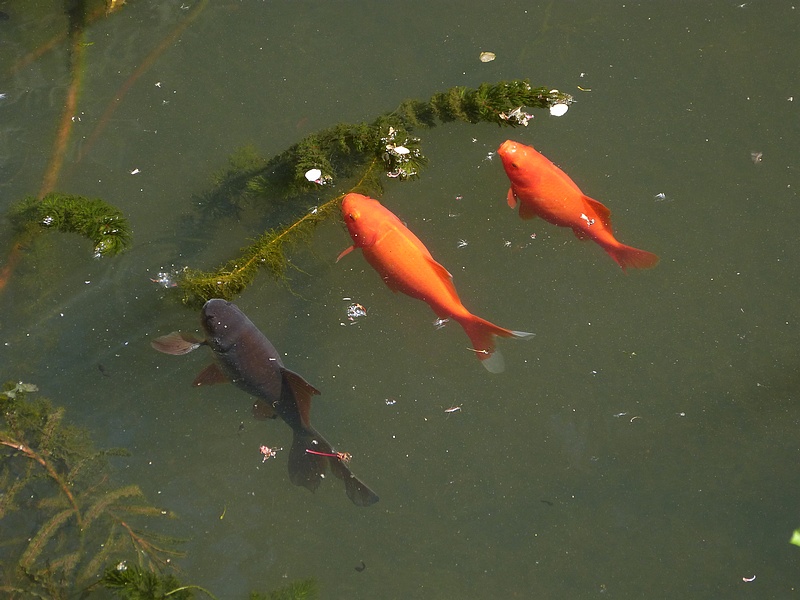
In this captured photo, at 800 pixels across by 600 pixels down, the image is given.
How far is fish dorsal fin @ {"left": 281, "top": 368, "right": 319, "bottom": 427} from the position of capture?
3.89 metres

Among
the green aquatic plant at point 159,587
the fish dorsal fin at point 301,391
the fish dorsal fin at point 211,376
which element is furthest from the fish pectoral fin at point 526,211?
the green aquatic plant at point 159,587

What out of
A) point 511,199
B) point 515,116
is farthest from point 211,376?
point 515,116

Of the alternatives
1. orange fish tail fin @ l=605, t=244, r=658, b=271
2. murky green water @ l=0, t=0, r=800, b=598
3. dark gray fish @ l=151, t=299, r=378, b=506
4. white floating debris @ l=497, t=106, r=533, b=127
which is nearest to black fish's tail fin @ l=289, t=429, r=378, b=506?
dark gray fish @ l=151, t=299, r=378, b=506

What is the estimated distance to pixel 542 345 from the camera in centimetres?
443

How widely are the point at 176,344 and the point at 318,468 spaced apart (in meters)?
1.23

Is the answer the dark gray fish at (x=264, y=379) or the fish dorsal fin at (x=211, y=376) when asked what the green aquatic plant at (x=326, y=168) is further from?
the fish dorsal fin at (x=211, y=376)

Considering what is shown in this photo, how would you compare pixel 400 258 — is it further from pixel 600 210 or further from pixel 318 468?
pixel 318 468

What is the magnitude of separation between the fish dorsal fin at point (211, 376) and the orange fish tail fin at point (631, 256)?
8.64ft

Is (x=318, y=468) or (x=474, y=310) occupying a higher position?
(x=474, y=310)

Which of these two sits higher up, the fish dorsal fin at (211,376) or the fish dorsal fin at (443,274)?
the fish dorsal fin at (443,274)

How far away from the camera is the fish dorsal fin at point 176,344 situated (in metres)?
4.07

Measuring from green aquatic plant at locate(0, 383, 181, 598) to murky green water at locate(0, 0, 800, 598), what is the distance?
195 millimetres

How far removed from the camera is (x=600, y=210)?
4012 millimetres

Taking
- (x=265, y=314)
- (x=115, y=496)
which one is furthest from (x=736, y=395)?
(x=115, y=496)
